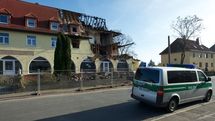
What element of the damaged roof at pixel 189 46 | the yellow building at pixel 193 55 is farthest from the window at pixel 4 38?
the damaged roof at pixel 189 46

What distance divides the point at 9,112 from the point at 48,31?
23.8 meters

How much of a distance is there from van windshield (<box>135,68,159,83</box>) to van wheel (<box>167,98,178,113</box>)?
3.99 feet

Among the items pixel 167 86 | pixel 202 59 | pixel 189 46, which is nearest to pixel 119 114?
pixel 167 86

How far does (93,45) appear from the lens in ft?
130

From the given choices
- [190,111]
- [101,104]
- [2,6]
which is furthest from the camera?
[2,6]

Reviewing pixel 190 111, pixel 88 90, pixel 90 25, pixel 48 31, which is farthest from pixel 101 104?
pixel 90 25

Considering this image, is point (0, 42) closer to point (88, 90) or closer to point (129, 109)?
point (88, 90)

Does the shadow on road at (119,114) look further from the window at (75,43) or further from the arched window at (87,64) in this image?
the arched window at (87,64)

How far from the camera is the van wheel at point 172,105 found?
36.6 feet

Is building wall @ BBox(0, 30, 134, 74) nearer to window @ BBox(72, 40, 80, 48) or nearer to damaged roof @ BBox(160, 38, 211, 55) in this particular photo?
window @ BBox(72, 40, 80, 48)

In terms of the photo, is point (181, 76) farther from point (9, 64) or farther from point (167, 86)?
point (9, 64)

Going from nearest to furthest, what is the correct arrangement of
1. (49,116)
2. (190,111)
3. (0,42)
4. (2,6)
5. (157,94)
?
1. (49,116)
2. (157,94)
3. (190,111)
4. (0,42)
5. (2,6)

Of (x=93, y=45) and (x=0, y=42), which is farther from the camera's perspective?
(x=93, y=45)

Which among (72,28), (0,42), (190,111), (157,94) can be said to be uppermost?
(72,28)
